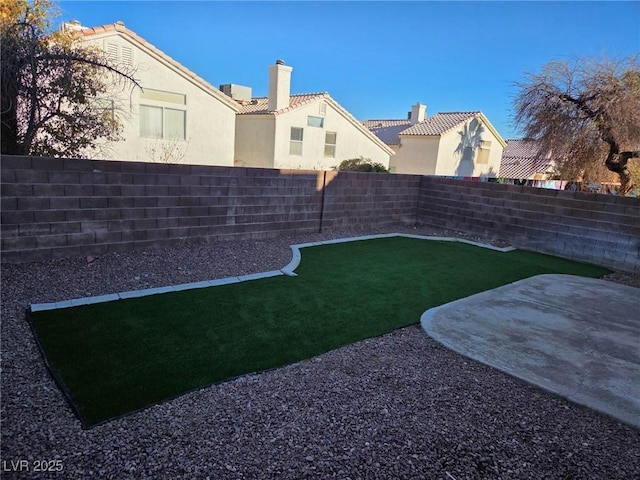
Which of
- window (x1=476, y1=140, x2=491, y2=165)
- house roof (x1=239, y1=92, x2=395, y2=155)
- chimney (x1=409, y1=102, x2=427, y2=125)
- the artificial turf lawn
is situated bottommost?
the artificial turf lawn

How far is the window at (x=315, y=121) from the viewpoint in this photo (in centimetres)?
1836

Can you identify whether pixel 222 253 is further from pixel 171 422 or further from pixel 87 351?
pixel 171 422

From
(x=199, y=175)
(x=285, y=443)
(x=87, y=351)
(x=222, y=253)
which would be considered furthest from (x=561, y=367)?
(x=199, y=175)

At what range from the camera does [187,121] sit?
14438 millimetres

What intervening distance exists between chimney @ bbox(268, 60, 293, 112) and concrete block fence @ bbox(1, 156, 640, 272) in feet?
30.1

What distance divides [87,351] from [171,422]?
1.31 m

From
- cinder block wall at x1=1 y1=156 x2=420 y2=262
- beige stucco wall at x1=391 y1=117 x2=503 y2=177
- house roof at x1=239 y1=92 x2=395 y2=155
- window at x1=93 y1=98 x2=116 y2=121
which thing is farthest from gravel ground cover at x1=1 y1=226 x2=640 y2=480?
beige stucco wall at x1=391 y1=117 x2=503 y2=177

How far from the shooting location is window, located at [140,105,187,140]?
13.5 meters

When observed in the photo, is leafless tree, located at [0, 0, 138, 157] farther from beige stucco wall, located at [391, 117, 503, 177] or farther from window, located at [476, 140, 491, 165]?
window, located at [476, 140, 491, 165]

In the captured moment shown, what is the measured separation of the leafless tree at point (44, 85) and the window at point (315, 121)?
12.6 metres

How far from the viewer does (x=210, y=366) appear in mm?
3312

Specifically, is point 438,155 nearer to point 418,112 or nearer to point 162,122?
point 418,112

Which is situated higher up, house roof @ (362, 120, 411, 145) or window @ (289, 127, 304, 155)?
house roof @ (362, 120, 411, 145)

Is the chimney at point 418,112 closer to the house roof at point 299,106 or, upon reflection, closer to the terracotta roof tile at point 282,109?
the house roof at point 299,106
